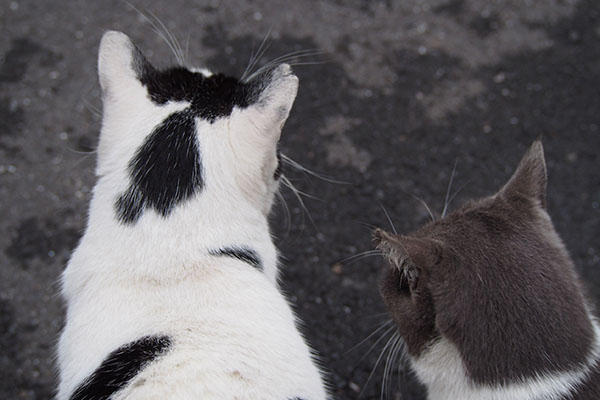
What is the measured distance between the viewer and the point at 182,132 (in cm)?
142

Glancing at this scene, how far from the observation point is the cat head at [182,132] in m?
1.40

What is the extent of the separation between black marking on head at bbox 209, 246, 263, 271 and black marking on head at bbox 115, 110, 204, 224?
0.18m

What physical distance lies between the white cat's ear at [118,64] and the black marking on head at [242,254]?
56 cm

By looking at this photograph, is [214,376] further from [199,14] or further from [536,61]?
[536,61]

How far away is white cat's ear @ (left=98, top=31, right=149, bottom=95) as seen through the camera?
154 centimetres

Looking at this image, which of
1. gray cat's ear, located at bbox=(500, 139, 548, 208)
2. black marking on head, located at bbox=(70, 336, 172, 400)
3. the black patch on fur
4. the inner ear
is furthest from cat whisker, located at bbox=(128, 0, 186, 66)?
gray cat's ear, located at bbox=(500, 139, 548, 208)

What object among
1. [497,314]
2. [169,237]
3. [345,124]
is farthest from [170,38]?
[497,314]

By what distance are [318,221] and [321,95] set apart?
780 mm

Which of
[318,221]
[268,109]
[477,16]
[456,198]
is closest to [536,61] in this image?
[477,16]

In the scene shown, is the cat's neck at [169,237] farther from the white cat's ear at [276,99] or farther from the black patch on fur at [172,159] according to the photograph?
the white cat's ear at [276,99]

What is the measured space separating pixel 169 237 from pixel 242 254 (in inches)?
8.3

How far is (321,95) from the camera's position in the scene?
2.95 m

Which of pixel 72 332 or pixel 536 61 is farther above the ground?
pixel 536 61

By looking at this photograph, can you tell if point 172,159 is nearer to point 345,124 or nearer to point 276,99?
point 276,99
